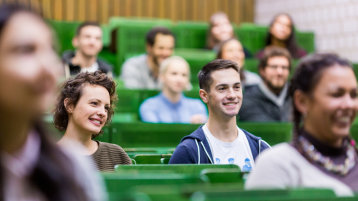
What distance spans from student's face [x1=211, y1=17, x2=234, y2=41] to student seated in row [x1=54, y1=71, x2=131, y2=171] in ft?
8.60

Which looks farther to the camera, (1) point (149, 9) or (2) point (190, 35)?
(1) point (149, 9)

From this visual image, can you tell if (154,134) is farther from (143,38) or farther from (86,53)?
(143,38)

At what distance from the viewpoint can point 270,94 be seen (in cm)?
375

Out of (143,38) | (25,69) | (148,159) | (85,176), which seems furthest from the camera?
(143,38)

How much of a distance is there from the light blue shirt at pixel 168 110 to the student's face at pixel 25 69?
2569 mm

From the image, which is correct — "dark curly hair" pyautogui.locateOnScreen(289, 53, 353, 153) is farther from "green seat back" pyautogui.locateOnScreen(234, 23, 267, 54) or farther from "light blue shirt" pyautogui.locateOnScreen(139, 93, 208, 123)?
"green seat back" pyautogui.locateOnScreen(234, 23, 267, 54)

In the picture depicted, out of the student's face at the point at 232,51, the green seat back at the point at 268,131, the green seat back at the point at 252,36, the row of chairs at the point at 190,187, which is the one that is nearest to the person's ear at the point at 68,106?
the row of chairs at the point at 190,187

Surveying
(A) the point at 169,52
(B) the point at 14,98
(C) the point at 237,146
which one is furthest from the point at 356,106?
(A) the point at 169,52

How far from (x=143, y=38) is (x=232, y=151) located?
2.94 meters

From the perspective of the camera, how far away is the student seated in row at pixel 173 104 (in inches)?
138

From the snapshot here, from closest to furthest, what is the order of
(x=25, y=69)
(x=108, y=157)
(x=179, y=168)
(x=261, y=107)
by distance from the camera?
(x=25, y=69) < (x=179, y=168) < (x=108, y=157) < (x=261, y=107)

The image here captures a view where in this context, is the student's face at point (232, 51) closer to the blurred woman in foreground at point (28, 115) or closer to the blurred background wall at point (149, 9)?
the blurred background wall at point (149, 9)

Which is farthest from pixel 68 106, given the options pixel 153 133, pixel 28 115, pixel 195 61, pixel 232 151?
pixel 195 61

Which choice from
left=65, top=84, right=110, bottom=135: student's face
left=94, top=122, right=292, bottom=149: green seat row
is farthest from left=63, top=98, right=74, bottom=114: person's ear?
left=94, top=122, right=292, bottom=149: green seat row
